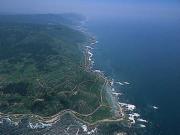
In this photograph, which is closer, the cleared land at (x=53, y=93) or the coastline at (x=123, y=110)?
the coastline at (x=123, y=110)

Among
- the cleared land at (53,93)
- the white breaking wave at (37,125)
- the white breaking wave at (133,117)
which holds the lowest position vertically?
the white breaking wave at (37,125)

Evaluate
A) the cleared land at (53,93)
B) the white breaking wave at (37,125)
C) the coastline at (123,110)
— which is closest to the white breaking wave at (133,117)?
the coastline at (123,110)

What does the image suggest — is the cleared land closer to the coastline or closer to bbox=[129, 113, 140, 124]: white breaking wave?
the coastline

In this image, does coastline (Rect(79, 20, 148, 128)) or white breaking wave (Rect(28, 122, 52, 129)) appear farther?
coastline (Rect(79, 20, 148, 128))

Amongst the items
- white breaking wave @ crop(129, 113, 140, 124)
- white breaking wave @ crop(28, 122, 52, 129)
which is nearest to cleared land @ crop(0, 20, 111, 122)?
white breaking wave @ crop(28, 122, 52, 129)

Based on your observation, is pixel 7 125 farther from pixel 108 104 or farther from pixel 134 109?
pixel 134 109

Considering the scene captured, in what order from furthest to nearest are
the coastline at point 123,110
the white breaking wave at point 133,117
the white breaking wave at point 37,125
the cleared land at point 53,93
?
the cleared land at point 53,93 → the white breaking wave at point 133,117 → the coastline at point 123,110 → the white breaking wave at point 37,125

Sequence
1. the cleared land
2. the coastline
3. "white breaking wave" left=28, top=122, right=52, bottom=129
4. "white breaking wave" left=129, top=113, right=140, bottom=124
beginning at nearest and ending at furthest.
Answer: "white breaking wave" left=28, top=122, right=52, bottom=129 < the coastline < "white breaking wave" left=129, top=113, right=140, bottom=124 < the cleared land

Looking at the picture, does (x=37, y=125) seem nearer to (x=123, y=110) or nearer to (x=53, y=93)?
(x=53, y=93)

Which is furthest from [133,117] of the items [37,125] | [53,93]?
[37,125]

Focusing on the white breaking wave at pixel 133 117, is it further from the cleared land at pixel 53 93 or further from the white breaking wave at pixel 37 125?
the white breaking wave at pixel 37 125

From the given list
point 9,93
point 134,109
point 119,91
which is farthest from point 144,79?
point 9,93

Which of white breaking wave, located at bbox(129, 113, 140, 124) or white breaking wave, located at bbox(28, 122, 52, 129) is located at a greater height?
white breaking wave, located at bbox(129, 113, 140, 124)
